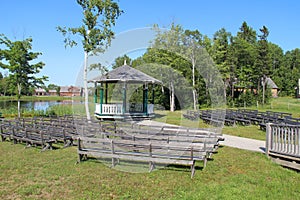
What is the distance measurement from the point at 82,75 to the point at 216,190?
13396mm

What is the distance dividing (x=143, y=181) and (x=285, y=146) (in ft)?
14.2

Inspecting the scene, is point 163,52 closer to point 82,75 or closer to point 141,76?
point 141,76

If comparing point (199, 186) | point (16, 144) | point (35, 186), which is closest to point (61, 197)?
point (35, 186)

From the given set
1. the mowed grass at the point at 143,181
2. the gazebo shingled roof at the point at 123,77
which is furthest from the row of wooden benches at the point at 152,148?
the gazebo shingled roof at the point at 123,77

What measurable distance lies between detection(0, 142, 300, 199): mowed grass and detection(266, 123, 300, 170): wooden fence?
0.27 metres

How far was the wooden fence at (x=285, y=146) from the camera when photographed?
6.60m

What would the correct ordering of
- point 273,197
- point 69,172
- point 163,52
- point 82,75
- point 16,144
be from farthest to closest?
point 163,52
point 82,75
point 16,144
point 69,172
point 273,197

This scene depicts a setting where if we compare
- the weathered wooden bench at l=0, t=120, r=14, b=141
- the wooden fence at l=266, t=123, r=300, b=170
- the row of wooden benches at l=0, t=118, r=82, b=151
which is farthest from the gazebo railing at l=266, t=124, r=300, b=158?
the weathered wooden bench at l=0, t=120, r=14, b=141

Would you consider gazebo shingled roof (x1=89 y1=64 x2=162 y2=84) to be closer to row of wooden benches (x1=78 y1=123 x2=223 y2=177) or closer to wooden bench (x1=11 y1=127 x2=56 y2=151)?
row of wooden benches (x1=78 y1=123 x2=223 y2=177)

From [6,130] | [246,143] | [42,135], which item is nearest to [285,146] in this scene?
[246,143]

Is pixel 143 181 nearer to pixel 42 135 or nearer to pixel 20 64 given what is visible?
pixel 42 135

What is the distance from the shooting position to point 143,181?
564 centimetres

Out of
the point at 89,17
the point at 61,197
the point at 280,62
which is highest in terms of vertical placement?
the point at 280,62

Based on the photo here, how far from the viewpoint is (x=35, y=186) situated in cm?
525
